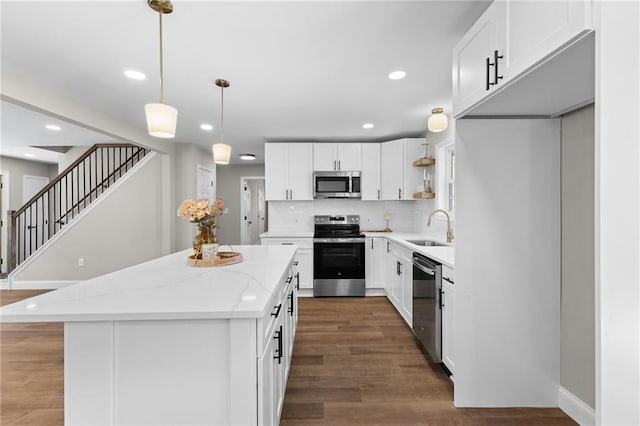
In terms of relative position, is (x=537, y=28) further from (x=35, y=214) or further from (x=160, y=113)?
(x=35, y=214)

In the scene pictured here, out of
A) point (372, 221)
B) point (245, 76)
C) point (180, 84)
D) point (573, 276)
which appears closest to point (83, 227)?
point (180, 84)

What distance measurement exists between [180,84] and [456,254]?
275 cm

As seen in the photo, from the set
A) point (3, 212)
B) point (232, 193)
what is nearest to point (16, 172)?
point (3, 212)

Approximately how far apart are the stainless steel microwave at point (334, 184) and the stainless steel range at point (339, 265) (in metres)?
0.67

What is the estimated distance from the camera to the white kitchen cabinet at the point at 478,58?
56.9 inches

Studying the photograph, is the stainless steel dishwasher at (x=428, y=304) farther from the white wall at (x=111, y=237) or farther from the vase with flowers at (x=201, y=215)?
the white wall at (x=111, y=237)

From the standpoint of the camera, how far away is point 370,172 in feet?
15.6

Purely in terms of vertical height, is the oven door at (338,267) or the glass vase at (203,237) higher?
the glass vase at (203,237)

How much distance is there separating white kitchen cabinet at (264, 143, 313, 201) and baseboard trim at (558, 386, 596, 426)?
3.61 metres

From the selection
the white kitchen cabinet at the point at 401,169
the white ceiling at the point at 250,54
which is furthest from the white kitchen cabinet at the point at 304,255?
the white ceiling at the point at 250,54

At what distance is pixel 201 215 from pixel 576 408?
101 inches

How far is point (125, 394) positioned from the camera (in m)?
1.16

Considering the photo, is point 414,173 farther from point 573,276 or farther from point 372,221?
point 573,276

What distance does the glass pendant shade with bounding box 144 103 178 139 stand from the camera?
170 centimetres
